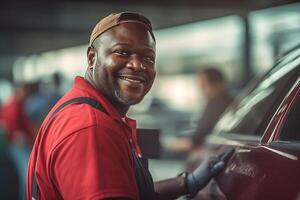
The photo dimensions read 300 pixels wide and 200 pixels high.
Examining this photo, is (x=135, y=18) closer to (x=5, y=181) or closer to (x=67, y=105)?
(x=67, y=105)

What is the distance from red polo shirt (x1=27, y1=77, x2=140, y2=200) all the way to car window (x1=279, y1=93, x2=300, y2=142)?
54 centimetres

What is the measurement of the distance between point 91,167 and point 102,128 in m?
0.14

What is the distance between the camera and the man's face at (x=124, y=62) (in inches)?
69.9

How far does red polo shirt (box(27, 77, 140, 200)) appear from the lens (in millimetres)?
1488

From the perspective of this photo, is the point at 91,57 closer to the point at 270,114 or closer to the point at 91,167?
the point at 91,167

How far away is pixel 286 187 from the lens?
151 cm

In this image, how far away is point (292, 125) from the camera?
1819 mm

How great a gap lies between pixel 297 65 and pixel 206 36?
6.93 m

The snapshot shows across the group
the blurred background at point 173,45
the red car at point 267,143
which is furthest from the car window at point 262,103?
the blurred background at point 173,45

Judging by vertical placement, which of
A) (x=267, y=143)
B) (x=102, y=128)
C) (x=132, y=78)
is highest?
(x=132, y=78)

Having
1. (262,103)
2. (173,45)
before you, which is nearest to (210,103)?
(262,103)

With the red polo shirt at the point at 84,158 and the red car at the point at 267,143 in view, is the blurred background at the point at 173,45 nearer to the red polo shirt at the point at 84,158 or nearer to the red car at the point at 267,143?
the red car at the point at 267,143

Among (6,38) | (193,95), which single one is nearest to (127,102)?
(193,95)

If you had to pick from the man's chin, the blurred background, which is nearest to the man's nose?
the man's chin
